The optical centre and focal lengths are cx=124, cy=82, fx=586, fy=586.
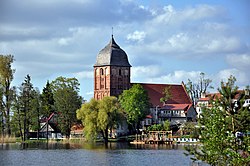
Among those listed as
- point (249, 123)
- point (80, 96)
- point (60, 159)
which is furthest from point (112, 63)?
point (249, 123)

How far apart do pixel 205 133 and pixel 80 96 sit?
7394 cm

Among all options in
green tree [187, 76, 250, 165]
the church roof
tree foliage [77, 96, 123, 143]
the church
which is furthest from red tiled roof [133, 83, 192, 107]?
green tree [187, 76, 250, 165]

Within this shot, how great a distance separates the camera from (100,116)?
82750 mm

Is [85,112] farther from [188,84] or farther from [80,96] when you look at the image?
[188,84]

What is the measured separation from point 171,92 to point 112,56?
15.1 m

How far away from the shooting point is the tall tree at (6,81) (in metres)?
82.2

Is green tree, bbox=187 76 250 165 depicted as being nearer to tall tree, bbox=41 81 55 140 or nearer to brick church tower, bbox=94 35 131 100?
tall tree, bbox=41 81 55 140

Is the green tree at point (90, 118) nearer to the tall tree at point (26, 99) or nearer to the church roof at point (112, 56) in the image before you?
the tall tree at point (26, 99)

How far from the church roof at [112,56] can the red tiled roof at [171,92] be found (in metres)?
7.14

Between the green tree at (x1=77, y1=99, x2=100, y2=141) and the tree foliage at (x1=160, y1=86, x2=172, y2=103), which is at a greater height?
the tree foliage at (x1=160, y1=86, x2=172, y2=103)

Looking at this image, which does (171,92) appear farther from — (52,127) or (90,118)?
(90,118)

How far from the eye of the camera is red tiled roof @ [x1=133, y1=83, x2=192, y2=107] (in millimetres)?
112875

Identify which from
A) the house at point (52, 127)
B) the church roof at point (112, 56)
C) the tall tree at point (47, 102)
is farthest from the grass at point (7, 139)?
the church roof at point (112, 56)

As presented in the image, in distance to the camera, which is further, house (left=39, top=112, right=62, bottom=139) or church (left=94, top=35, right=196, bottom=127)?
church (left=94, top=35, right=196, bottom=127)
